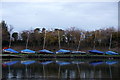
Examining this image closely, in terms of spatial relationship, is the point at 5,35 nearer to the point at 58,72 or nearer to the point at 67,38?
the point at 67,38

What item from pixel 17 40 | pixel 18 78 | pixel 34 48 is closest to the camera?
pixel 18 78

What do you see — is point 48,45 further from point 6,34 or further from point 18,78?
point 18,78

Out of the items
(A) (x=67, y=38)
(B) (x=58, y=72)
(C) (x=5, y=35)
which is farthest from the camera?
(A) (x=67, y=38)

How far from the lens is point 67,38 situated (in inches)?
2169

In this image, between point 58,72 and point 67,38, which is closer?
point 58,72

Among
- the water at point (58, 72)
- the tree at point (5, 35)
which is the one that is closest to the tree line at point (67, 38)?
the tree at point (5, 35)

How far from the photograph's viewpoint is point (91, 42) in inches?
2115

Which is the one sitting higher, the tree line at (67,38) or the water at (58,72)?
the tree line at (67,38)

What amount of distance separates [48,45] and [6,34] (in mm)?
11264

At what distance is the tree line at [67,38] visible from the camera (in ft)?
174

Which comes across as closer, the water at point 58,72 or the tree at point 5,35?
the water at point 58,72

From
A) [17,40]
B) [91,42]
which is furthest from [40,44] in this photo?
[91,42]

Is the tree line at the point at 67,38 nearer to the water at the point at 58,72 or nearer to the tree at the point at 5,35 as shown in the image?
the tree at the point at 5,35

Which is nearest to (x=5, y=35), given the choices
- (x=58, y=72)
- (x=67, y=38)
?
(x=67, y=38)
